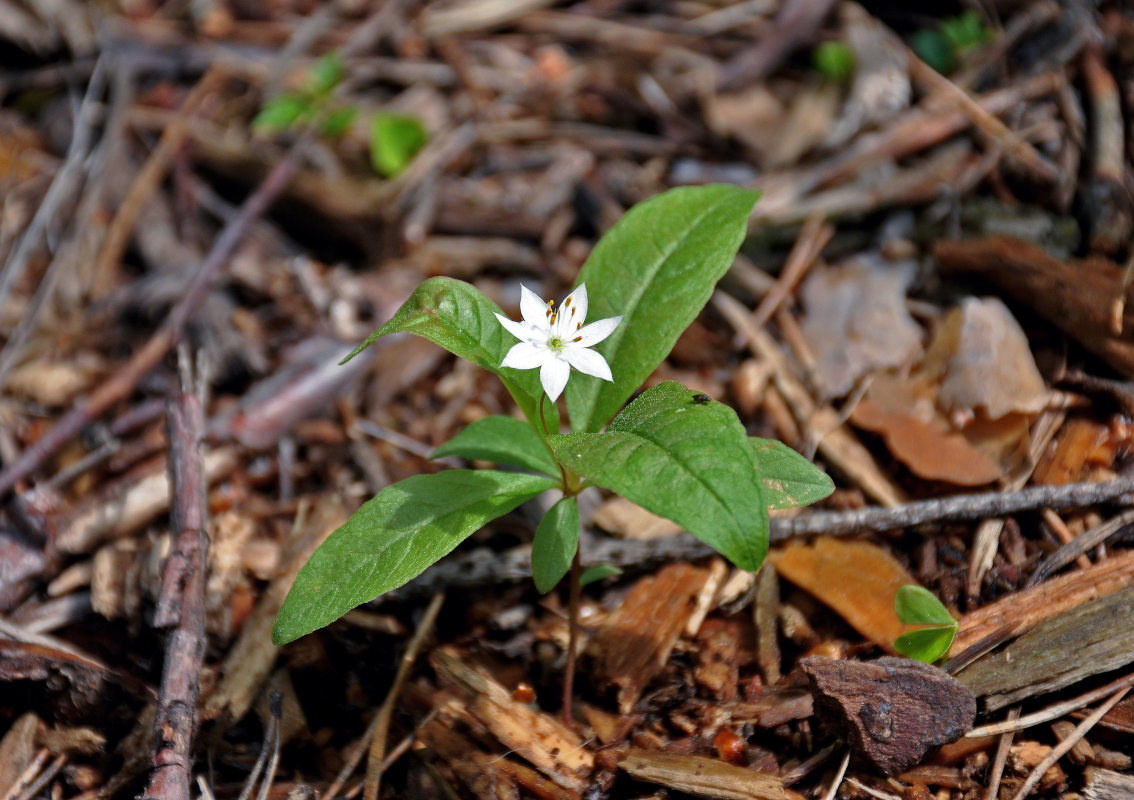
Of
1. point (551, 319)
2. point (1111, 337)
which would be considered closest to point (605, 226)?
point (551, 319)

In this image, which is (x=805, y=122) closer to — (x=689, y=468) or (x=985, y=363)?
(x=985, y=363)

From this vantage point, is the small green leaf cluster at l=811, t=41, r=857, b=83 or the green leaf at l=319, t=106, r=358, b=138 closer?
the small green leaf cluster at l=811, t=41, r=857, b=83

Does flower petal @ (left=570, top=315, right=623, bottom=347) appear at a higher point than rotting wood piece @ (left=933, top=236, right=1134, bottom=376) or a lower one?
higher

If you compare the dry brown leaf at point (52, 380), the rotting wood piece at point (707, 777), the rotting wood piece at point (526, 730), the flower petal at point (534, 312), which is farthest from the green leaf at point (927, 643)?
the dry brown leaf at point (52, 380)

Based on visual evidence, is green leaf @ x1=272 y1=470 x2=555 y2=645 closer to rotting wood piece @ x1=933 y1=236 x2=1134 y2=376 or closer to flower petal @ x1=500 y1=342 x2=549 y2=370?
flower petal @ x1=500 y1=342 x2=549 y2=370

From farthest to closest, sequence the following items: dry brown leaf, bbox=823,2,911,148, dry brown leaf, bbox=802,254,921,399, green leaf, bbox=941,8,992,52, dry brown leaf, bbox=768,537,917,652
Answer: green leaf, bbox=941,8,992,52
dry brown leaf, bbox=823,2,911,148
dry brown leaf, bbox=802,254,921,399
dry brown leaf, bbox=768,537,917,652

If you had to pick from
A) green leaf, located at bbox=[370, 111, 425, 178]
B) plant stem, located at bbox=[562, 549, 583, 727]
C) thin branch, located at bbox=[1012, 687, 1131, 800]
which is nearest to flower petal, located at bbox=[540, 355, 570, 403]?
plant stem, located at bbox=[562, 549, 583, 727]

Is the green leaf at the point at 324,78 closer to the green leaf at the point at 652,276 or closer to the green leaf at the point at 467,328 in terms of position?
the green leaf at the point at 652,276
